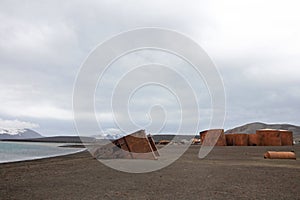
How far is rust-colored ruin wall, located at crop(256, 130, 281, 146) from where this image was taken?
2984 cm

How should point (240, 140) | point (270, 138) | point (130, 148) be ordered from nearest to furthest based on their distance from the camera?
point (130, 148), point (270, 138), point (240, 140)

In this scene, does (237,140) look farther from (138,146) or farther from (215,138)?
(138,146)

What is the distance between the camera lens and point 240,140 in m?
31.7

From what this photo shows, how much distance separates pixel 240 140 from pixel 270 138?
310 centimetres

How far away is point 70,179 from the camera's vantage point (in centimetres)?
848

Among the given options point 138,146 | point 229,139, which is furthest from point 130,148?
point 229,139

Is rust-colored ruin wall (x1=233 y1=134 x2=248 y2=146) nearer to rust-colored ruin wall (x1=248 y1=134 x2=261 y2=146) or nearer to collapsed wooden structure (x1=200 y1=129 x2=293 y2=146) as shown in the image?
collapsed wooden structure (x1=200 y1=129 x2=293 y2=146)

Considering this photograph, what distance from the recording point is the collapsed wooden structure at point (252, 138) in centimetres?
2993

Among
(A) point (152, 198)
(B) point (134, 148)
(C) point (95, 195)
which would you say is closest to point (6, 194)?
(C) point (95, 195)

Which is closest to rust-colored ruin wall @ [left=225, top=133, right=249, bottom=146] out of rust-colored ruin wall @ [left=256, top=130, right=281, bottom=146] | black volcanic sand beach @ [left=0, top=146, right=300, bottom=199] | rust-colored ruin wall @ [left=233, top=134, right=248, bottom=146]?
rust-colored ruin wall @ [left=233, top=134, right=248, bottom=146]

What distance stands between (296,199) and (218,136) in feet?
89.6

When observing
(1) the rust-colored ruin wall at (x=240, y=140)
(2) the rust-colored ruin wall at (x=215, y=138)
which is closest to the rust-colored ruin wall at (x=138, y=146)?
(2) the rust-colored ruin wall at (x=215, y=138)

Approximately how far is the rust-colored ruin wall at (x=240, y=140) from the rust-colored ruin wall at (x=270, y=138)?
5.81ft

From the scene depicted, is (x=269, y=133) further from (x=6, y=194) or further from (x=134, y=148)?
(x=6, y=194)
